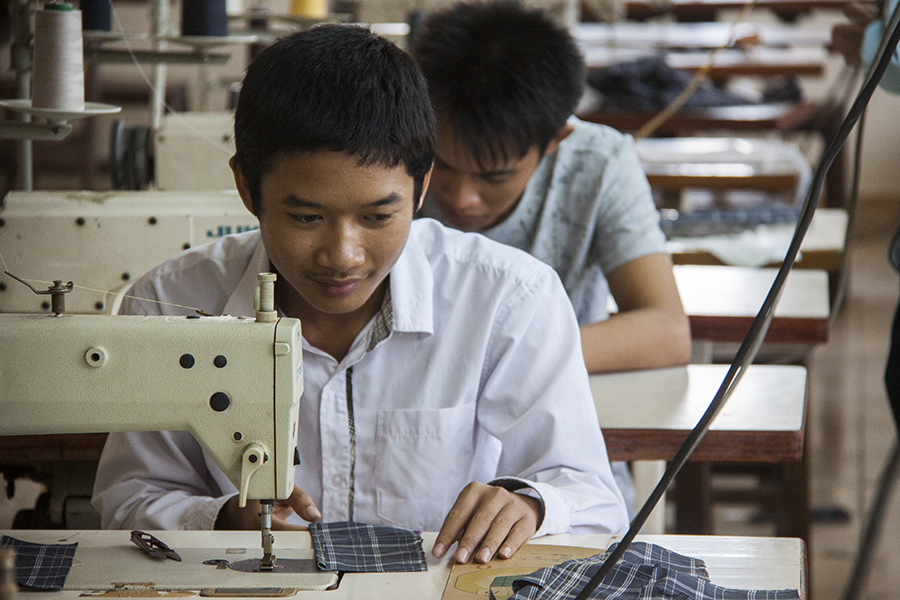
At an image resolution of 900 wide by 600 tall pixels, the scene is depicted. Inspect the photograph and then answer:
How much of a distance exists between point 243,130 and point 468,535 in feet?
1.64

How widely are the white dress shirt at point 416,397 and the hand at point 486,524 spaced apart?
0.15 m

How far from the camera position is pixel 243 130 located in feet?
3.80

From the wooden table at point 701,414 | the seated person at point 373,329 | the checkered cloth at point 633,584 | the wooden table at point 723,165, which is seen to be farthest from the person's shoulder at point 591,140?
the wooden table at point 723,165

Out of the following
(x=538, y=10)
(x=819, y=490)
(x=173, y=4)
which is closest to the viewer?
(x=538, y=10)

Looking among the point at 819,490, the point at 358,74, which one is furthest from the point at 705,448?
the point at 819,490

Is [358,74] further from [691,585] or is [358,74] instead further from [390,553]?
[691,585]

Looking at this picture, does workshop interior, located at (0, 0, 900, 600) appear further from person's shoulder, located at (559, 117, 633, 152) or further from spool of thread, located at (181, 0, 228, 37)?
person's shoulder, located at (559, 117, 633, 152)

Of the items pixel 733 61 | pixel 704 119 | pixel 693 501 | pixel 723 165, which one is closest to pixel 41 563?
pixel 693 501

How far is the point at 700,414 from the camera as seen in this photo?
1.50 m

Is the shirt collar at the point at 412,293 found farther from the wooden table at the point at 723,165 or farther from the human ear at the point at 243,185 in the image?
the wooden table at the point at 723,165

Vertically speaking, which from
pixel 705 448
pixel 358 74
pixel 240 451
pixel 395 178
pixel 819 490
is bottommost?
pixel 819 490

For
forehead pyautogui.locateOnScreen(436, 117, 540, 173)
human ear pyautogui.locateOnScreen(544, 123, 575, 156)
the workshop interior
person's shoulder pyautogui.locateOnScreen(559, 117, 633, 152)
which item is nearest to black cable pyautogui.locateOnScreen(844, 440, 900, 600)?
the workshop interior

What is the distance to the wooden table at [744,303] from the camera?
6.42ft

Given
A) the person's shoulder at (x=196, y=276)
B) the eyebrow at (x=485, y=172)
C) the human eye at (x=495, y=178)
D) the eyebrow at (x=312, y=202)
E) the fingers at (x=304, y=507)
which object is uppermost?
the eyebrow at (x=312, y=202)
